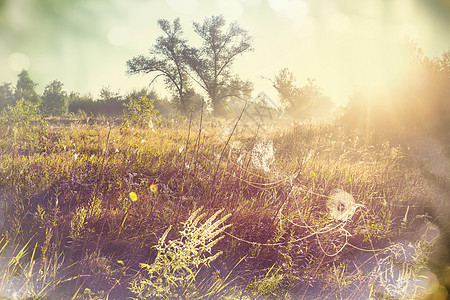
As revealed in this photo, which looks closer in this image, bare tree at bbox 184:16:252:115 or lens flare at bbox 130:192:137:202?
lens flare at bbox 130:192:137:202

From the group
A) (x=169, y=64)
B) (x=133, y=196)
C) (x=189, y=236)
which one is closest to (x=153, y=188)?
(x=133, y=196)

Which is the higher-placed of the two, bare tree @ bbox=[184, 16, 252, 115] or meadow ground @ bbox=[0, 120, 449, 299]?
bare tree @ bbox=[184, 16, 252, 115]

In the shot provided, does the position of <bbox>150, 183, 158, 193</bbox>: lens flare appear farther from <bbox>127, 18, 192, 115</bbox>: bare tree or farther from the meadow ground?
<bbox>127, 18, 192, 115</bbox>: bare tree

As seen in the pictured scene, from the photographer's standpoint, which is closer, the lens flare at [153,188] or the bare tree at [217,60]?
the lens flare at [153,188]

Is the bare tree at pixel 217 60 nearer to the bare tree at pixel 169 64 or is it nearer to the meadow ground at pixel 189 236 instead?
the bare tree at pixel 169 64

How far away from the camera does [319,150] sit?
656 cm

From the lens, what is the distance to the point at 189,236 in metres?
2.13

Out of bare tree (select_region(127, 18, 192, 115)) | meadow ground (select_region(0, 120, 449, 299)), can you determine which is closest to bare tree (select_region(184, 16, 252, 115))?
bare tree (select_region(127, 18, 192, 115))

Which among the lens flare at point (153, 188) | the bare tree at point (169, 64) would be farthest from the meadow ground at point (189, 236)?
the bare tree at point (169, 64)

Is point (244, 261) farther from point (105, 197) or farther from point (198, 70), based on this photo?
point (198, 70)

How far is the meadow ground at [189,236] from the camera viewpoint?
5.96 feet

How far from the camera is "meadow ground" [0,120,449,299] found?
1817mm

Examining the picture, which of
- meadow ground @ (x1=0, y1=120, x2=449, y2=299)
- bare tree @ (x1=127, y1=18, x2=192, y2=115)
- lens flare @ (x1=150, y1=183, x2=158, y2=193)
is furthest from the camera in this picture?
bare tree @ (x1=127, y1=18, x2=192, y2=115)

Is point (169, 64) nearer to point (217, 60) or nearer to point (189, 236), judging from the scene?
point (217, 60)
